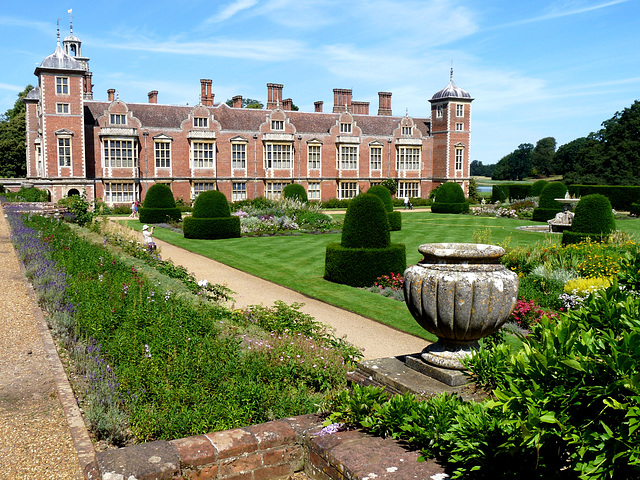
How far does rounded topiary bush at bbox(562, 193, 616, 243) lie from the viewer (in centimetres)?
1483

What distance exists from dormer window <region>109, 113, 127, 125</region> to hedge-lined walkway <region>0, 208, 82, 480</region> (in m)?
27.7

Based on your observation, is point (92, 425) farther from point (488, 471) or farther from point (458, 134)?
point (458, 134)

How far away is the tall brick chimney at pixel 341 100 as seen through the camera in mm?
42438

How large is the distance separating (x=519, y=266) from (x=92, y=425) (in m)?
9.65

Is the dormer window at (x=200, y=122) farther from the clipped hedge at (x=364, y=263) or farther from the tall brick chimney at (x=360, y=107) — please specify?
the clipped hedge at (x=364, y=263)

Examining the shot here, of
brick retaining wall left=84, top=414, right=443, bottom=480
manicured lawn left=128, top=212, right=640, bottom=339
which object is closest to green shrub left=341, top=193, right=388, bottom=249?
manicured lawn left=128, top=212, right=640, bottom=339

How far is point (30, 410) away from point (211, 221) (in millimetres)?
15089

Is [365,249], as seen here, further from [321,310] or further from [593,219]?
[593,219]

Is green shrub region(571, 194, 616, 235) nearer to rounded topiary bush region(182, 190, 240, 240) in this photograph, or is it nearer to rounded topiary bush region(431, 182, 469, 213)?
rounded topiary bush region(182, 190, 240, 240)

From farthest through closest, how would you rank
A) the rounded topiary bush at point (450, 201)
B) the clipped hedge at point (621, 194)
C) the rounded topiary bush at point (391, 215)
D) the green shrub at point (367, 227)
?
the clipped hedge at point (621, 194) < the rounded topiary bush at point (450, 201) < the rounded topiary bush at point (391, 215) < the green shrub at point (367, 227)

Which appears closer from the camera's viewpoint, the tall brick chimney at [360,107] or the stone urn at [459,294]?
the stone urn at [459,294]

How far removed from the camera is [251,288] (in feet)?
37.9

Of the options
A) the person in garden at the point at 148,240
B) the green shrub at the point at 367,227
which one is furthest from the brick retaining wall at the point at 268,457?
the person in garden at the point at 148,240

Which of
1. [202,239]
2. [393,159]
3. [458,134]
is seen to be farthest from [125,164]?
[458,134]
